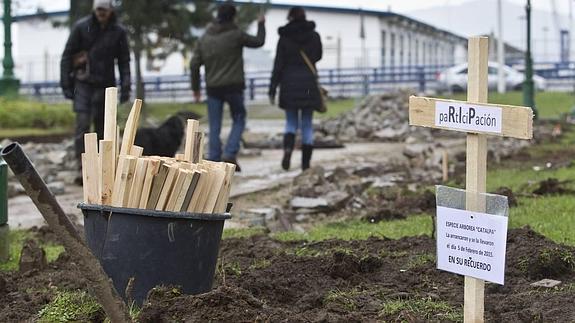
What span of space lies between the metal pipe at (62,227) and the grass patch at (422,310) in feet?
4.09

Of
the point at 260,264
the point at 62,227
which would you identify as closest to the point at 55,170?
the point at 260,264

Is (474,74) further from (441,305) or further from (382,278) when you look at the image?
(382,278)

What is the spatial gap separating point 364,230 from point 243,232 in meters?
0.99

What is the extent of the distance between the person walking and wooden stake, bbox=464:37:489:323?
28.3 feet

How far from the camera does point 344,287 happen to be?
5.87m

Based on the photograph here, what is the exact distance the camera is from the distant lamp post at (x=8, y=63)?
77.8 ft

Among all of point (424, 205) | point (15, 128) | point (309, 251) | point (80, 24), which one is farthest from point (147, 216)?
point (15, 128)

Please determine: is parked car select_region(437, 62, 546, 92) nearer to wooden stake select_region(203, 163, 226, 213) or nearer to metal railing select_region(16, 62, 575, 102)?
metal railing select_region(16, 62, 575, 102)

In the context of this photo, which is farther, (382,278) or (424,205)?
(424,205)

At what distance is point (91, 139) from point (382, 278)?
1824mm

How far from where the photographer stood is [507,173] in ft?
42.4

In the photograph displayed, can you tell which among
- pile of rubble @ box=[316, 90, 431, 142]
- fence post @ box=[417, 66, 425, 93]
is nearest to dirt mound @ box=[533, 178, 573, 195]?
pile of rubble @ box=[316, 90, 431, 142]

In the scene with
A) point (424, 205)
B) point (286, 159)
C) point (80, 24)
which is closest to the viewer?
point (424, 205)

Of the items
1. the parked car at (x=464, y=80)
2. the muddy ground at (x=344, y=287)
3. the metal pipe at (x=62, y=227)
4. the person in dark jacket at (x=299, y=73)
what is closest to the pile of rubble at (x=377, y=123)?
the person in dark jacket at (x=299, y=73)
